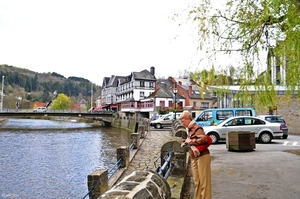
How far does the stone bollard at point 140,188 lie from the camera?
2092 mm

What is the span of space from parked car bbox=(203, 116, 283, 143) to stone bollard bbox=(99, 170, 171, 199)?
14.0 meters

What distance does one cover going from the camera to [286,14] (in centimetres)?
563

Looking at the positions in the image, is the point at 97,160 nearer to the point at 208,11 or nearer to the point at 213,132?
the point at 213,132

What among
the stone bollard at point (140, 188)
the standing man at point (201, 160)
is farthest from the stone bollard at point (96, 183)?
the stone bollard at point (140, 188)

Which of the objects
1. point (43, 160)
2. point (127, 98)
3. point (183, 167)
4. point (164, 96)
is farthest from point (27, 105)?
point (183, 167)

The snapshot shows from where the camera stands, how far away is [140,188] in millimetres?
2262

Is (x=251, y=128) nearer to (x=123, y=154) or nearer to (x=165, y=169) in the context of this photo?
(x=123, y=154)

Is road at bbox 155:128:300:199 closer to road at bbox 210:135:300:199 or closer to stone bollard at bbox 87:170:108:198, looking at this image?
road at bbox 210:135:300:199

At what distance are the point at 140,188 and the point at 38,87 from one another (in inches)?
6883

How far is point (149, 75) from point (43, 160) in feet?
151

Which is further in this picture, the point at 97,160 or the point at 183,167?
the point at 97,160

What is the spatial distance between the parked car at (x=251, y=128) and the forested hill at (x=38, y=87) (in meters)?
122

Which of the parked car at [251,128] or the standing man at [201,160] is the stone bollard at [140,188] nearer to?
the standing man at [201,160]

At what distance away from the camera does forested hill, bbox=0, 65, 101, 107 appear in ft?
469
